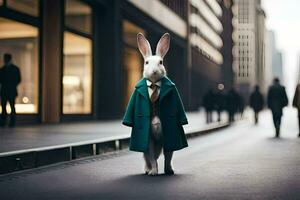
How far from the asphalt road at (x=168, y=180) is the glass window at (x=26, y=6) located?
26.8 feet

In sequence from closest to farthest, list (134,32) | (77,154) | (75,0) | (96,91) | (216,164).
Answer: (216,164) → (77,154) → (75,0) → (96,91) → (134,32)

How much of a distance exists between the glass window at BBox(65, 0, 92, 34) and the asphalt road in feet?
36.7

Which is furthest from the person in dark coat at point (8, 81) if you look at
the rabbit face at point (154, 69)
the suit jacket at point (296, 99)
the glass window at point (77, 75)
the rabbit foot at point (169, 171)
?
the rabbit foot at point (169, 171)

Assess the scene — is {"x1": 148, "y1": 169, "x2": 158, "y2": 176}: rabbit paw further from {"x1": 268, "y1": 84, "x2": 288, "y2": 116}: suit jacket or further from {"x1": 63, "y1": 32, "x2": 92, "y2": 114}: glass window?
{"x1": 63, "y1": 32, "x2": 92, "y2": 114}: glass window

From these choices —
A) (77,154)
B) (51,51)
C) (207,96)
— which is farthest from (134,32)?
(77,154)

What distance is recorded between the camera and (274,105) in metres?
17.3

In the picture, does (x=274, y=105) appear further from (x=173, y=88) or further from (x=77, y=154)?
(x=173, y=88)

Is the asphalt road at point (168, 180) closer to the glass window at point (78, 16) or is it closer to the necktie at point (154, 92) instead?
the necktie at point (154, 92)

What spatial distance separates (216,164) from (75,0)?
44.3ft

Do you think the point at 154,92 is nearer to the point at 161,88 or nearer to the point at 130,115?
the point at 161,88

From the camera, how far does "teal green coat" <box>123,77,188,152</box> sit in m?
7.79

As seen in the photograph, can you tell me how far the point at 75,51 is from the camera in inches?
848

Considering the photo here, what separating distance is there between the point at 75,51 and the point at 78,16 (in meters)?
1.36

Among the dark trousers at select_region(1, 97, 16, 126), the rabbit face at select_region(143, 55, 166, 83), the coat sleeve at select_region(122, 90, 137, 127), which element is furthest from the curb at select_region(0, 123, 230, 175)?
the dark trousers at select_region(1, 97, 16, 126)
